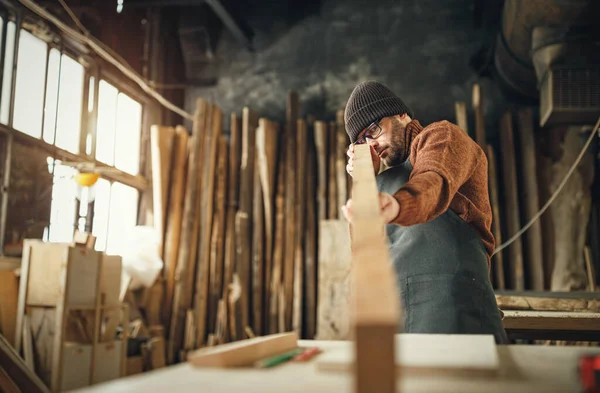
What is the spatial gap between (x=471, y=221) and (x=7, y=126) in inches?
195

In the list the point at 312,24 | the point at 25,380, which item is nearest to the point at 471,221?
the point at 25,380

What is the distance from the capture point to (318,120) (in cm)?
842

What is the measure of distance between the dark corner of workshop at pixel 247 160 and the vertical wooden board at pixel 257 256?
0.03 meters

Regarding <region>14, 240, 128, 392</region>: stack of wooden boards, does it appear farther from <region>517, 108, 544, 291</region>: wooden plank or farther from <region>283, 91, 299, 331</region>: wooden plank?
<region>517, 108, 544, 291</region>: wooden plank

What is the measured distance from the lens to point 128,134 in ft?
26.8

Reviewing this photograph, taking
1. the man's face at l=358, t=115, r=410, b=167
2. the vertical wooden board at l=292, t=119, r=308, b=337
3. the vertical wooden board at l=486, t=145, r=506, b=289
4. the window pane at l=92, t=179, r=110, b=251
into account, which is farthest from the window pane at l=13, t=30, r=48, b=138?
the vertical wooden board at l=486, t=145, r=506, b=289

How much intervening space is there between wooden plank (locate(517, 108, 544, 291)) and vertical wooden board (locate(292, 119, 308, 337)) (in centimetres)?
286

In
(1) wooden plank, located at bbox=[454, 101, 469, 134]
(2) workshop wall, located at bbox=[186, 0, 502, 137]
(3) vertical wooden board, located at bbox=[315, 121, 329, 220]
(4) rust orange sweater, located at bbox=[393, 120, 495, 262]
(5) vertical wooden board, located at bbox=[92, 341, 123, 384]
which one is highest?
(2) workshop wall, located at bbox=[186, 0, 502, 137]

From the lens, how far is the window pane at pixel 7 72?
227 inches

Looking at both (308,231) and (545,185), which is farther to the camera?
(308,231)

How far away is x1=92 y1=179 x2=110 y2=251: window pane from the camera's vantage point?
7.21m

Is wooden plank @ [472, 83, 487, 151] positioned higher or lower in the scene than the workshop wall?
lower

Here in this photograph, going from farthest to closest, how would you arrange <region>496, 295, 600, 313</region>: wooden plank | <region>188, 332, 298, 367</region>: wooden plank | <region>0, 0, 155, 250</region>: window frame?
1. <region>0, 0, 155, 250</region>: window frame
2. <region>496, 295, 600, 313</region>: wooden plank
3. <region>188, 332, 298, 367</region>: wooden plank

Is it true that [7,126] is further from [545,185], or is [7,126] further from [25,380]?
[545,185]
